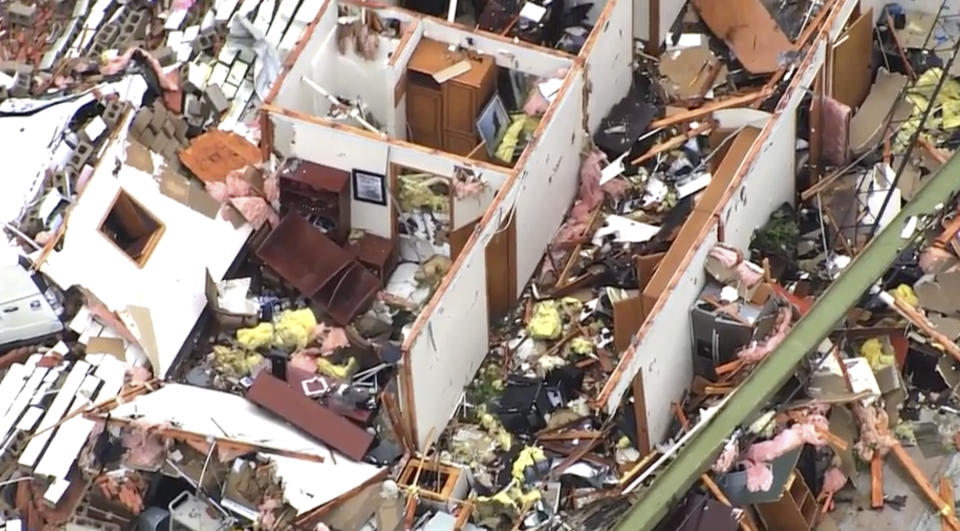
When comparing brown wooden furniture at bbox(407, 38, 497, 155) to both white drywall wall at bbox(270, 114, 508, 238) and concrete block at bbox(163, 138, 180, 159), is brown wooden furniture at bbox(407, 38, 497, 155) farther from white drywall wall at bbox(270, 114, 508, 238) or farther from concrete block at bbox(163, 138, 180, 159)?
concrete block at bbox(163, 138, 180, 159)

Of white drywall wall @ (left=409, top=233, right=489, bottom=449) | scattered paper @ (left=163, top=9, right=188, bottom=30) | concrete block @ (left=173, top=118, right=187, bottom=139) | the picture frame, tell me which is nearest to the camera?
white drywall wall @ (left=409, top=233, right=489, bottom=449)

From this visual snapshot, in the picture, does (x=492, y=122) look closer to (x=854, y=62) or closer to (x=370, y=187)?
(x=370, y=187)

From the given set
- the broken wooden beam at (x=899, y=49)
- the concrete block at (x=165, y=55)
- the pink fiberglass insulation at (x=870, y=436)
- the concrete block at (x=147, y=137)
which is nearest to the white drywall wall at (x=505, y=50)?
the concrete block at (x=165, y=55)

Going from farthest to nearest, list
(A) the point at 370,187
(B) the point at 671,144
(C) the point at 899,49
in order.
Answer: (C) the point at 899,49 < (B) the point at 671,144 < (A) the point at 370,187

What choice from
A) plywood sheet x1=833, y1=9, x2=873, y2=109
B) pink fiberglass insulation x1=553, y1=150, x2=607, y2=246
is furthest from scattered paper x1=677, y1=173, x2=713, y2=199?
plywood sheet x1=833, y1=9, x2=873, y2=109

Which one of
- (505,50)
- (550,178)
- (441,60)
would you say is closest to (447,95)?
(441,60)

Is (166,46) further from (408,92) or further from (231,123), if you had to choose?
(408,92)
